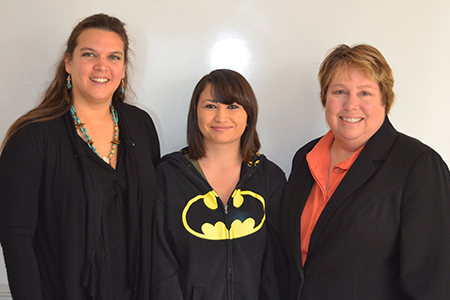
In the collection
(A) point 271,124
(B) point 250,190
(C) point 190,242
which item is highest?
(A) point 271,124

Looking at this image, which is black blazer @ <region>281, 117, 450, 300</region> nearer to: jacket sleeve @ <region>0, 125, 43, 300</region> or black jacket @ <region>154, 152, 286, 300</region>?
black jacket @ <region>154, 152, 286, 300</region>

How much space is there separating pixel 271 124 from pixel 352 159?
2.79 ft

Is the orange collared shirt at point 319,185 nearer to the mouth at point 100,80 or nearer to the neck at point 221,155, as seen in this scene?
the neck at point 221,155

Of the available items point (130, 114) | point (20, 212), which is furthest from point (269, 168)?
point (20, 212)

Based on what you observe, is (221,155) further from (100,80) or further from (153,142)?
(100,80)

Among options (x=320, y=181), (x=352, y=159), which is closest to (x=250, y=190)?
(x=320, y=181)

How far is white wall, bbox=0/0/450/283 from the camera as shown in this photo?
89.5 inches

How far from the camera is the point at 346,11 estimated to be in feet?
7.57

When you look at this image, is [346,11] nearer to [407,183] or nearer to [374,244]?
[407,183]

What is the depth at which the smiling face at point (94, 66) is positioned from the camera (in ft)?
5.50

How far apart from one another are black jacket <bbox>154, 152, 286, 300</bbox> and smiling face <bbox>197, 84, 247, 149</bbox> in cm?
18

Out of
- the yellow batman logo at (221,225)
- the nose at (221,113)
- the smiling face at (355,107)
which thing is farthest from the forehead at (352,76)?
the yellow batman logo at (221,225)

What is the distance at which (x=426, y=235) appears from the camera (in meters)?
1.38

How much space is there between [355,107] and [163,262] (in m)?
1.15
